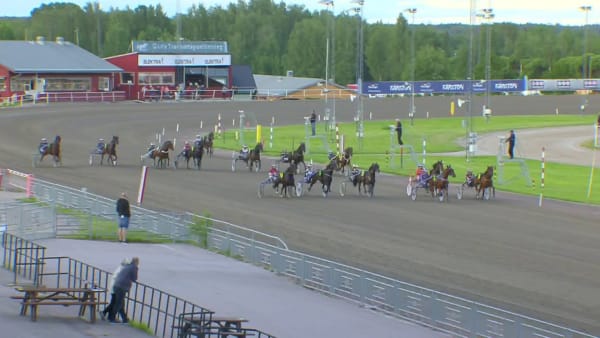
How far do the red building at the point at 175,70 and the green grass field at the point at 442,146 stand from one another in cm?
2009

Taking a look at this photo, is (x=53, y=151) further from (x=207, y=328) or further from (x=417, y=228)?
(x=207, y=328)

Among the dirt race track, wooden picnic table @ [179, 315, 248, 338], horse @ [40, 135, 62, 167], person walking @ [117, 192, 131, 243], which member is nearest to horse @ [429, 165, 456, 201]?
the dirt race track

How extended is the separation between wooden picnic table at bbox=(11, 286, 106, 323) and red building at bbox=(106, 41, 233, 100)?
67424 millimetres

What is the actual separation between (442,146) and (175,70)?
129 ft

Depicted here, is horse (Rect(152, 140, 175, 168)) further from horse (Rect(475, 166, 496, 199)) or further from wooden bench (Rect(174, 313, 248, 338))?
wooden bench (Rect(174, 313, 248, 338))

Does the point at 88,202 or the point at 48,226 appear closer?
the point at 48,226

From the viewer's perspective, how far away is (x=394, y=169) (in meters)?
43.1

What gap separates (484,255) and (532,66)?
10450 centimetres

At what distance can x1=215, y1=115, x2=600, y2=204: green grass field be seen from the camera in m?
38.3

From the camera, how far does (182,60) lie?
88.4m

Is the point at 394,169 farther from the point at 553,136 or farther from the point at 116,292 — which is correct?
the point at 116,292

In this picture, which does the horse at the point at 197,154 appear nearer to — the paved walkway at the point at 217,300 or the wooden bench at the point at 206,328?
the paved walkway at the point at 217,300

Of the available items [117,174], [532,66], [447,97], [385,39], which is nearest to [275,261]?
[117,174]

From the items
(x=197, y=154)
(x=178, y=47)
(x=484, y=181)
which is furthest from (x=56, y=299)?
(x=178, y=47)
